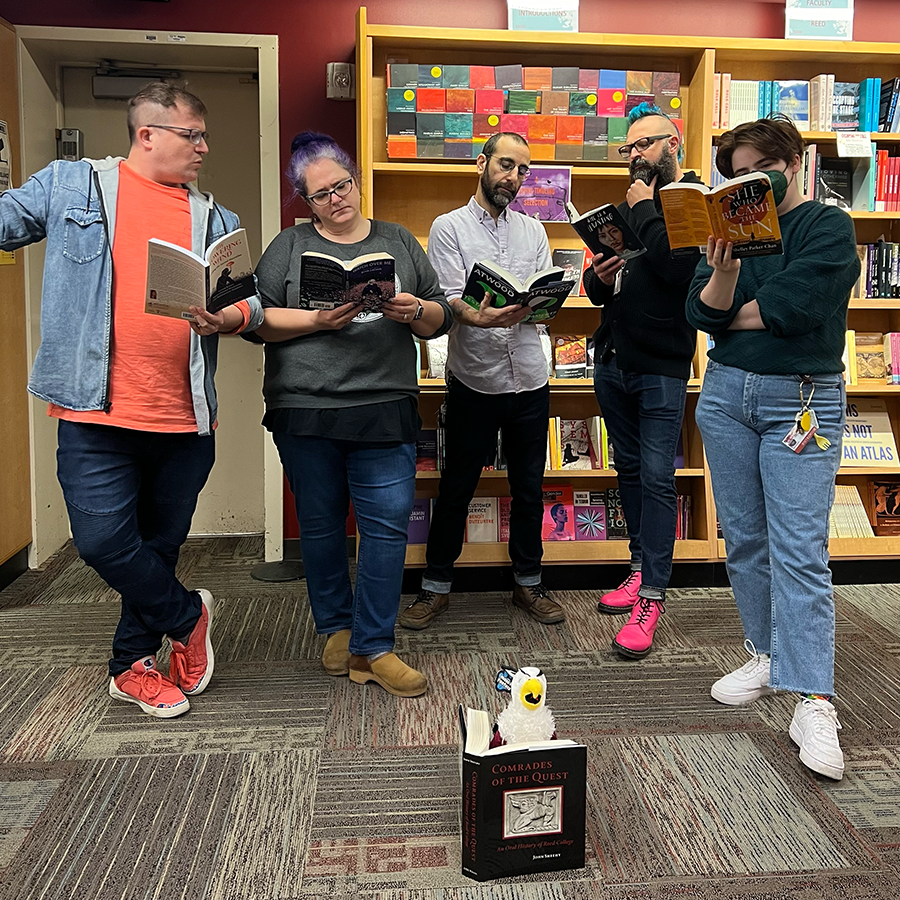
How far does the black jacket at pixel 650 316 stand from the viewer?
110 inches

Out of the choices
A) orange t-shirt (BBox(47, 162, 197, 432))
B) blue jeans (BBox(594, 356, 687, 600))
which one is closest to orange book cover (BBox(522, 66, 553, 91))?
blue jeans (BBox(594, 356, 687, 600))

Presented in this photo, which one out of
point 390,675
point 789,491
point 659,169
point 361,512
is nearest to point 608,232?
point 659,169

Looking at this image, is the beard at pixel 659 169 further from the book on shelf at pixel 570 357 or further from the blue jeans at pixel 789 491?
the book on shelf at pixel 570 357

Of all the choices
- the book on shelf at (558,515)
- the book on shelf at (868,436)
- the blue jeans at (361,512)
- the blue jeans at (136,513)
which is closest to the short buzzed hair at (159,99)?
the blue jeans at (136,513)

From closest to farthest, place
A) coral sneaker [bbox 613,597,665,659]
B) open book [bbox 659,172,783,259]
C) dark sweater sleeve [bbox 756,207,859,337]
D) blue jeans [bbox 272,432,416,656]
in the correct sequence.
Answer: open book [bbox 659,172,783,259] → dark sweater sleeve [bbox 756,207,859,337] → blue jeans [bbox 272,432,416,656] → coral sneaker [bbox 613,597,665,659]

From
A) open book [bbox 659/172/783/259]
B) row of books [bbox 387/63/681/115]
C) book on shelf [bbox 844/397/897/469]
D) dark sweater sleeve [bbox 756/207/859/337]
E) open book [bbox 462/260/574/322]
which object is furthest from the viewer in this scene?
book on shelf [bbox 844/397/897/469]

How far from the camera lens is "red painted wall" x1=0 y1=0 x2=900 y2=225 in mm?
3721

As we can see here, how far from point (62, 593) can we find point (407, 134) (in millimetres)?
2237

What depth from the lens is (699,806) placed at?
2.02 meters

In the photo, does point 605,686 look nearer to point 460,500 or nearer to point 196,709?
point 460,500

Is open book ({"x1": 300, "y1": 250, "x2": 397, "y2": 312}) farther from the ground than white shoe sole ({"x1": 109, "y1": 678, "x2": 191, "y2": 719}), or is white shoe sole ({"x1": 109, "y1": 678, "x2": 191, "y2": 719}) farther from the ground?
open book ({"x1": 300, "y1": 250, "x2": 397, "y2": 312})

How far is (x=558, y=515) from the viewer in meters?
3.70

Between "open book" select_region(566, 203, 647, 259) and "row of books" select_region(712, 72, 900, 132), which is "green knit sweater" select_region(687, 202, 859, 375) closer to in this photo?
"open book" select_region(566, 203, 647, 259)

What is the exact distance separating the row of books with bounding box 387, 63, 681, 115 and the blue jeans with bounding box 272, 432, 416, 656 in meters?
1.61
